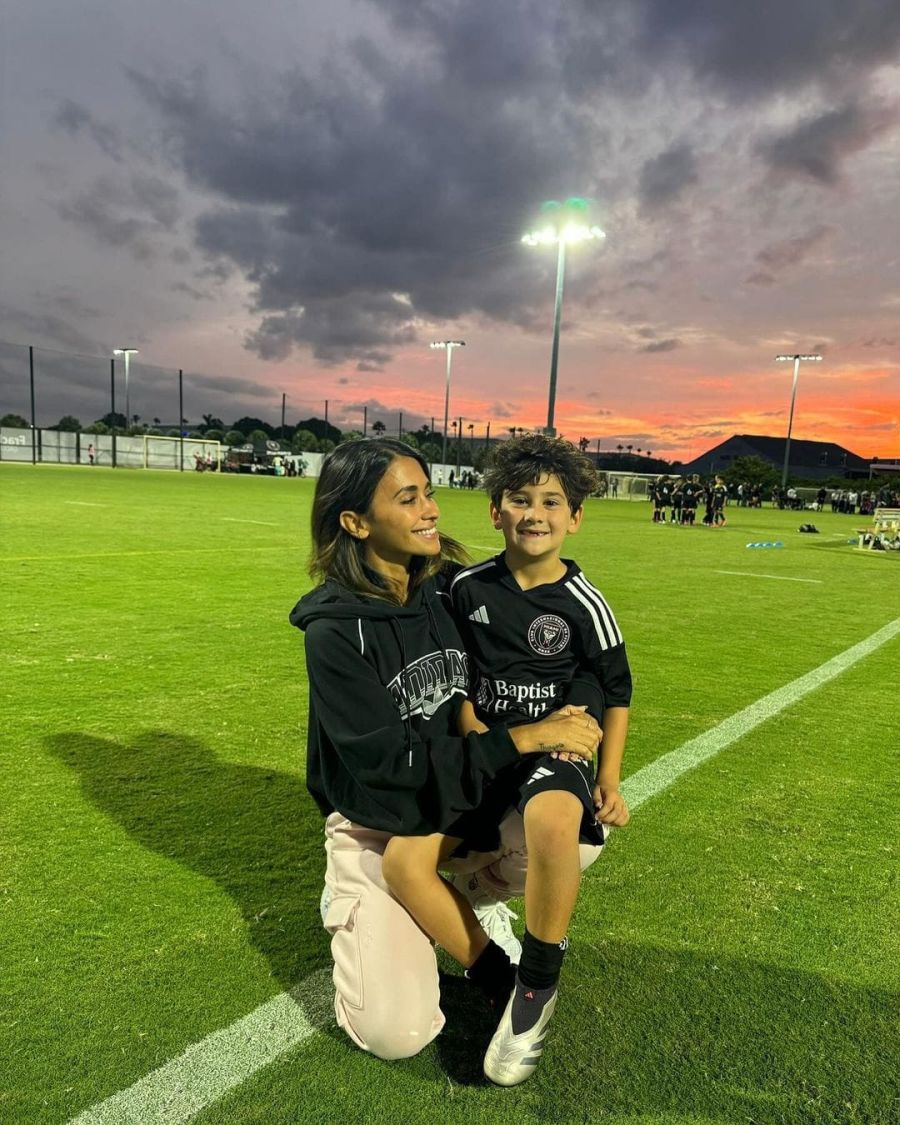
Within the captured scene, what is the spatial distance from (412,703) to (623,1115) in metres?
1.18

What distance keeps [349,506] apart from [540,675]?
868mm

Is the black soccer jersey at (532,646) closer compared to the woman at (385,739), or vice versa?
the woman at (385,739)

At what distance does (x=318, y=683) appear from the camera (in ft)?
7.48

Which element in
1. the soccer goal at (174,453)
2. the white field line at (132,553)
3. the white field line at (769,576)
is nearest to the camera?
the white field line at (132,553)

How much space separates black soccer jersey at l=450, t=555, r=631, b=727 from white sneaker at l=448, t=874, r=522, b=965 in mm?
531

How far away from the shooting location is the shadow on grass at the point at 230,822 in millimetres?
2732

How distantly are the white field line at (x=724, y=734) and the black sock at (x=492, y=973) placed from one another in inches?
65.6

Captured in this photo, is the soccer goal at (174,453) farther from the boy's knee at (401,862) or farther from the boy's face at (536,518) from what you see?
the boy's knee at (401,862)

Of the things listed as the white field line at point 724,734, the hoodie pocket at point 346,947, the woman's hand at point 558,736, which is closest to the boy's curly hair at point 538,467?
the woman's hand at point 558,736

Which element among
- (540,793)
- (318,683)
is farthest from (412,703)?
(540,793)

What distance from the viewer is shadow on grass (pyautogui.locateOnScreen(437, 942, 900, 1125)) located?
79.7 inches

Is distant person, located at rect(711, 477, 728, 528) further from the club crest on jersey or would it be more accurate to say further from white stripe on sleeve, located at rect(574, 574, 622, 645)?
the club crest on jersey

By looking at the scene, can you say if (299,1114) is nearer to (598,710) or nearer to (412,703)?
(412,703)

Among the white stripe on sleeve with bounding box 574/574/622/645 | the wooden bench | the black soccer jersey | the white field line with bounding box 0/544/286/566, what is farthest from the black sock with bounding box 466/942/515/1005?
the wooden bench
